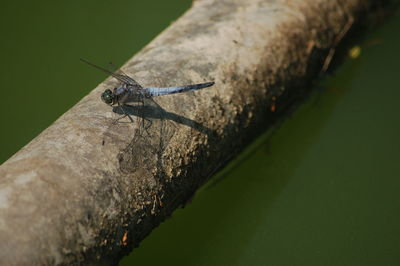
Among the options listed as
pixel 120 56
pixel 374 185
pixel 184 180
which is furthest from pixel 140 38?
pixel 374 185

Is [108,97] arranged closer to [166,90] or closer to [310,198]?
[166,90]

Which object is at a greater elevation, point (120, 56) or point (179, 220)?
point (120, 56)

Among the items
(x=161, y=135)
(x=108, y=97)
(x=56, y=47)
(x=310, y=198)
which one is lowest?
(x=310, y=198)

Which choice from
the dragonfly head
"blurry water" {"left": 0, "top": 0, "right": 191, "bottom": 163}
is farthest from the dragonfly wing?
"blurry water" {"left": 0, "top": 0, "right": 191, "bottom": 163}

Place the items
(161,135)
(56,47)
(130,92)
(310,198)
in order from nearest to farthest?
1. (161,135)
2. (130,92)
3. (310,198)
4. (56,47)

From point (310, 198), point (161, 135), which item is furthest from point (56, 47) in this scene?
point (310, 198)

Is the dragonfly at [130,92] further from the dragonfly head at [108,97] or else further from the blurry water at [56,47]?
the blurry water at [56,47]

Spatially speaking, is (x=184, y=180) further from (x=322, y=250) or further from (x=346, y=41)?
(x=346, y=41)
